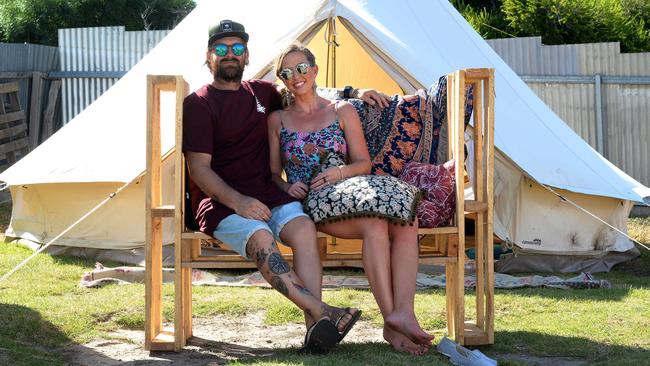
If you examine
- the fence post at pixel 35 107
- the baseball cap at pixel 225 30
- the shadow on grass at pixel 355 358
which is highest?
the fence post at pixel 35 107

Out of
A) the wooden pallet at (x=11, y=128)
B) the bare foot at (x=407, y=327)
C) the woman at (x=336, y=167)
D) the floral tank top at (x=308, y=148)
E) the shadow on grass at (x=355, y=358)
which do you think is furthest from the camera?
the wooden pallet at (x=11, y=128)

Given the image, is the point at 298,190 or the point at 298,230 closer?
the point at 298,230

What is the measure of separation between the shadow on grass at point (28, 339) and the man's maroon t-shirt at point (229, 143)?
0.77 metres

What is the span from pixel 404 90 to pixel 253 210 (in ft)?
7.80

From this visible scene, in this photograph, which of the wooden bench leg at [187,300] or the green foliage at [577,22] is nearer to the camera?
the wooden bench leg at [187,300]


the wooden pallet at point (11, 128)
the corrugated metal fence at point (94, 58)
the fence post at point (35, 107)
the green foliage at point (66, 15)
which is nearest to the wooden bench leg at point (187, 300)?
the wooden pallet at point (11, 128)

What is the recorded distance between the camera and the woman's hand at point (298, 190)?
4566 millimetres

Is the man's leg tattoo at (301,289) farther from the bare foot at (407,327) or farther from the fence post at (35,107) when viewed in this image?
the fence post at (35,107)

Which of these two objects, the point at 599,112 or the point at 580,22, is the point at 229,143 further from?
the point at 580,22

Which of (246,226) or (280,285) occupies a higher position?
(246,226)

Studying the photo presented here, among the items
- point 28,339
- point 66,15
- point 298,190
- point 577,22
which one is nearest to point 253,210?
point 298,190

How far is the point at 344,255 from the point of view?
4.73 meters

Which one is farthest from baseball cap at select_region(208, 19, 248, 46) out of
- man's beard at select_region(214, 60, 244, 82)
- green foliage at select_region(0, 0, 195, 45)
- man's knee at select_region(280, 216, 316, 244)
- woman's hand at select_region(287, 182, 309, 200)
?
green foliage at select_region(0, 0, 195, 45)

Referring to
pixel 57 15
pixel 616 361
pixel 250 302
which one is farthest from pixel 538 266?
pixel 57 15
